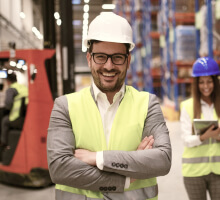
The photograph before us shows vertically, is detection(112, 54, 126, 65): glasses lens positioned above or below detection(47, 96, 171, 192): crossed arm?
above

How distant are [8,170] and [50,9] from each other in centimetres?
250

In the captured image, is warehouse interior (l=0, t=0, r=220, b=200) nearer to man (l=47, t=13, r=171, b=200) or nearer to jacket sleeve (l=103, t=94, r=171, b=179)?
man (l=47, t=13, r=171, b=200)

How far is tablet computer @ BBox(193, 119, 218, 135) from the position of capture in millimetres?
2468

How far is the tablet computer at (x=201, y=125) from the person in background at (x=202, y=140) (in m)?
0.03

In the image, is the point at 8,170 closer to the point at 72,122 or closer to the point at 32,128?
the point at 32,128

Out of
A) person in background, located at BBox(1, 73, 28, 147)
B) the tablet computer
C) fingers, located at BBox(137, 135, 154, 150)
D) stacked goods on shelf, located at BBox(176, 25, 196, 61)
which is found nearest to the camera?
fingers, located at BBox(137, 135, 154, 150)

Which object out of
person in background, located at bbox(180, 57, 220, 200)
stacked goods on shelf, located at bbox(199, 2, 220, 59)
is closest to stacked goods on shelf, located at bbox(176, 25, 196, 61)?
stacked goods on shelf, located at bbox(199, 2, 220, 59)

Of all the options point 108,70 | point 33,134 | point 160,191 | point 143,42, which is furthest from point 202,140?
point 143,42

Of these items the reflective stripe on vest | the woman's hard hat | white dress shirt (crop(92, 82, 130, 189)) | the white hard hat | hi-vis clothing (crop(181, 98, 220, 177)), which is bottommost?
hi-vis clothing (crop(181, 98, 220, 177))

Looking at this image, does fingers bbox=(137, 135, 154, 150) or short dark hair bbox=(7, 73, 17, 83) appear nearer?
fingers bbox=(137, 135, 154, 150)

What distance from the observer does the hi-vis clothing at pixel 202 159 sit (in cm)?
258

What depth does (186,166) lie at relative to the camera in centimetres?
265

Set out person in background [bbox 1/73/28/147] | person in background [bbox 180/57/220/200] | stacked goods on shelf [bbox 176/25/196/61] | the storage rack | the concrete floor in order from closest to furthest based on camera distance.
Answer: person in background [bbox 180/57/220/200] → the concrete floor → person in background [bbox 1/73/28/147] → stacked goods on shelf [bbox 176/25/196/61] → the storage rack

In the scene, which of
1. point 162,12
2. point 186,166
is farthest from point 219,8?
point 162,12
